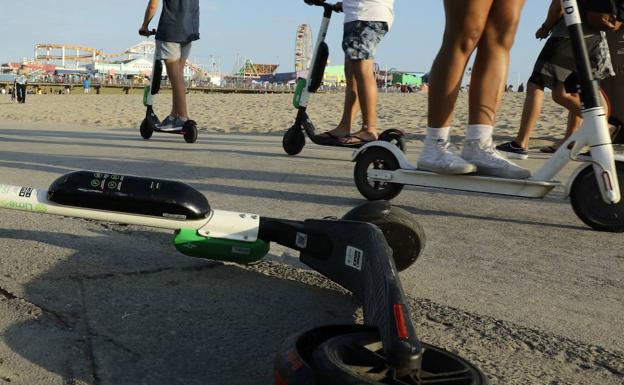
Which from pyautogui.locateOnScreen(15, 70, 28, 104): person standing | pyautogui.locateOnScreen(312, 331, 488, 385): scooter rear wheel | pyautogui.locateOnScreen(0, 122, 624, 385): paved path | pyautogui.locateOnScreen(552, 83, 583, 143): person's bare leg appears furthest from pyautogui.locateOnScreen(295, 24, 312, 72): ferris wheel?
pyautogui.locateOnScreen(15, 70, 28, 104): person standing

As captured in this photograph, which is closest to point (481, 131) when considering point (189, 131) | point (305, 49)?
point (189, 131)

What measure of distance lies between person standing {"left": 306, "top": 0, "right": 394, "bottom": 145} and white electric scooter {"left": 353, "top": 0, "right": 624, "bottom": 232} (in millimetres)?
1393

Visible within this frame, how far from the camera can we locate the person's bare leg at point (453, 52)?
2.57 m

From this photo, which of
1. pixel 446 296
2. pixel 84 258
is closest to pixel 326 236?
pixel 446 296

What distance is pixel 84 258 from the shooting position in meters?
1.80

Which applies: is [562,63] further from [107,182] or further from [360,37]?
[107,182]

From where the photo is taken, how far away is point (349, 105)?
464 centimetres

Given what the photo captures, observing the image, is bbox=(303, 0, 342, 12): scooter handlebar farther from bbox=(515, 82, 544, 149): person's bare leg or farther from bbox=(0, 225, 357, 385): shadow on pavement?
bbox=(0, 225, 357, 385): shadow on pavement

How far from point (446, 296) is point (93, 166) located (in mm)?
3124

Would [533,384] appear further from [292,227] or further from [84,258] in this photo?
[84,258]

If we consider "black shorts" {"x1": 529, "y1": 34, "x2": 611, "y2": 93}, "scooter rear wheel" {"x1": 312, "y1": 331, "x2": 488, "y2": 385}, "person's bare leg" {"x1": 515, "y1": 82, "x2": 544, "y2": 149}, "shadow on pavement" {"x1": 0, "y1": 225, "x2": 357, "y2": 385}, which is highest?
"black shorts" {"x1": 529, "y1": 34, "x2": 611, "y2": 93}

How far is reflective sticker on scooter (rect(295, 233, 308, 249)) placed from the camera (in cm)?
159

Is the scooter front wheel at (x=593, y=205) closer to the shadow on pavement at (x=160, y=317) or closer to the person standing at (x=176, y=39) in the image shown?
the shadow on pavement at (x=160, y=317)

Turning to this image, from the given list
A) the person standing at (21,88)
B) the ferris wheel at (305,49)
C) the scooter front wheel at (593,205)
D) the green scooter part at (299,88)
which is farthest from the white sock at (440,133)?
the person standing at (21,88)
